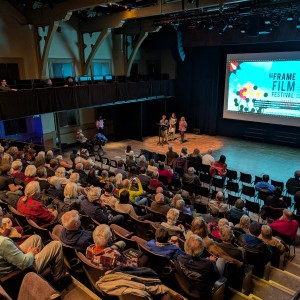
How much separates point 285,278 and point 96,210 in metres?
2.85

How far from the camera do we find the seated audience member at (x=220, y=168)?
8.48 meters

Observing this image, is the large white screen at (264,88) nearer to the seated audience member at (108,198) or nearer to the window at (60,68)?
the window at (60,68)

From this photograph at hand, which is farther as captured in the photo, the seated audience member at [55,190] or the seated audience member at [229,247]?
the seated audience member at [55,190]

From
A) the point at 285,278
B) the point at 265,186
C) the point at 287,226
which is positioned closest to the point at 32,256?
the point at 285,278

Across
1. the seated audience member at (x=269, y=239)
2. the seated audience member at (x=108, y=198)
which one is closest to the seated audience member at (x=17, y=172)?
the seated audience member at (x=108, y=198)

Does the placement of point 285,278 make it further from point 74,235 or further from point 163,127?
point 163,127

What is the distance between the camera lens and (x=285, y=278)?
13.8 feet

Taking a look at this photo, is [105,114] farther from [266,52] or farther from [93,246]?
[93,246]

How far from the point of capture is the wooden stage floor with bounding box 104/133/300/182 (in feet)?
34.1

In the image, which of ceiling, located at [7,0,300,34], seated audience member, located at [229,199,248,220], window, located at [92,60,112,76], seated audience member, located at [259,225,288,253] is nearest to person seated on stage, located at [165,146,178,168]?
seated audience member, located at [229,199,248,220]

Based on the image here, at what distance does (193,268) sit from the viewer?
120 inches

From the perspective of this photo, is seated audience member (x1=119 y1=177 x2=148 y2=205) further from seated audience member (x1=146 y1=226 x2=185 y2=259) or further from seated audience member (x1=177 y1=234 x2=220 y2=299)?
seated audience member (x1=177 y1=234 x2=220 y2=299)

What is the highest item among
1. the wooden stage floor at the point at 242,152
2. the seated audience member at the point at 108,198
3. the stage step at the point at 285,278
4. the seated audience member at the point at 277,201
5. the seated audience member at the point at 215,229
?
the seated audience member at the point at 108,198

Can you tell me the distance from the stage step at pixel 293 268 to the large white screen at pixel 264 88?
29.2 feet
